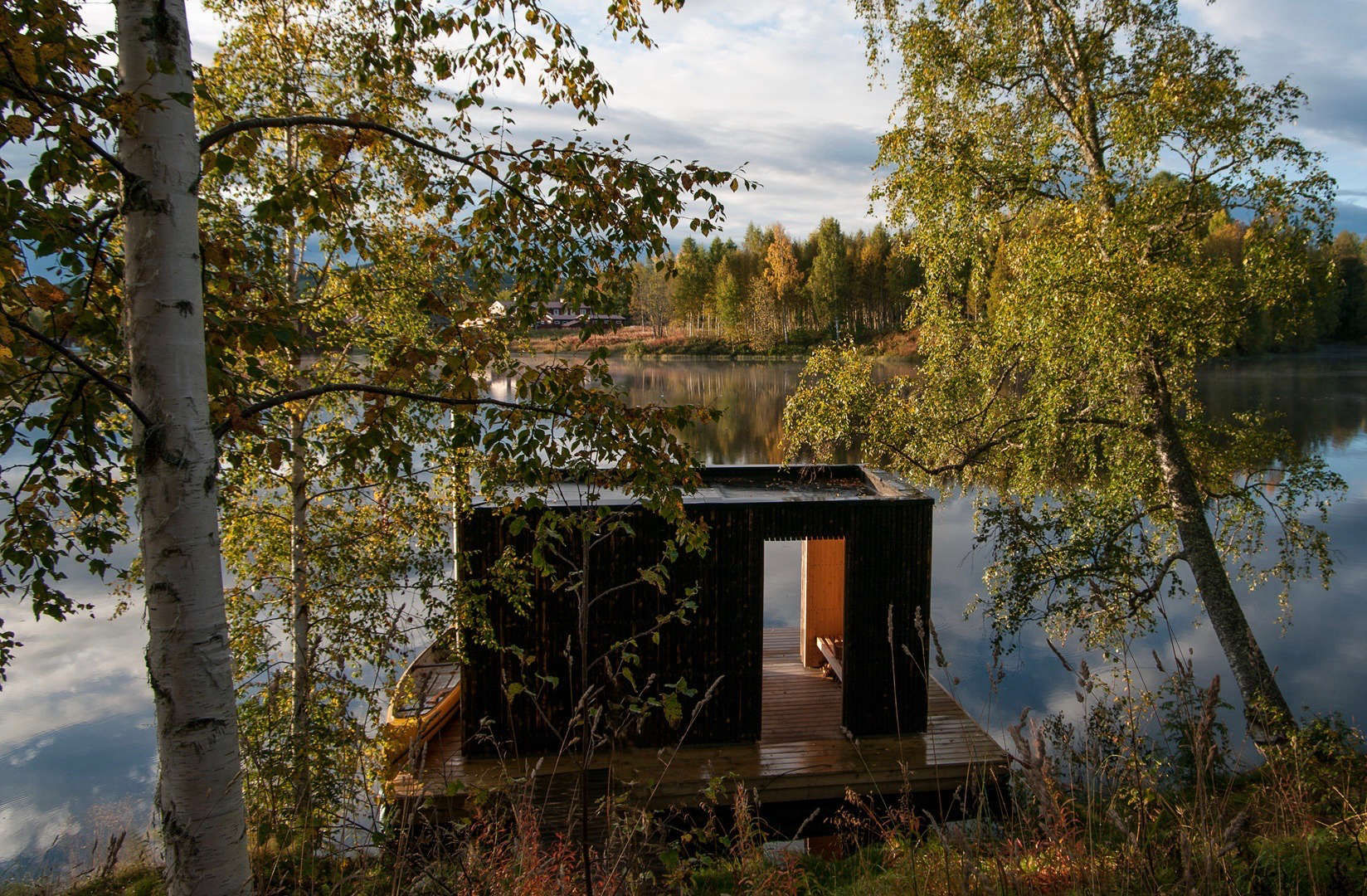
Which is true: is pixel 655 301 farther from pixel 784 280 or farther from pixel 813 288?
pixel 813 288

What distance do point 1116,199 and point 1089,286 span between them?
1892mm

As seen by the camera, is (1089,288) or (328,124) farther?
(1089,288)

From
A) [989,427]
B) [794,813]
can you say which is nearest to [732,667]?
[794,813]

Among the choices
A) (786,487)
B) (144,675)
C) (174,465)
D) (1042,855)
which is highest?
(174,465)

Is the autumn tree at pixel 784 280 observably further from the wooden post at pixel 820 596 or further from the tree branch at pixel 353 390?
the tree branch at pixel 353 390

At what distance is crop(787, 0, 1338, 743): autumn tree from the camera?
7.39 meters

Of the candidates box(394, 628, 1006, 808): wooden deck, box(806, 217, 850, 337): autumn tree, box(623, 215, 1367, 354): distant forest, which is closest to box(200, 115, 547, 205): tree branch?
box(394, 628, 1006, 808): wooden deck

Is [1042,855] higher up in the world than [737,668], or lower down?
higher up

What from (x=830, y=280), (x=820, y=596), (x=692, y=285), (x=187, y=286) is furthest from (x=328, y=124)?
(x=692, y=285)

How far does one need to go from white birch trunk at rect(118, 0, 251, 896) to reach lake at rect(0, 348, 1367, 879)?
16.8 feet

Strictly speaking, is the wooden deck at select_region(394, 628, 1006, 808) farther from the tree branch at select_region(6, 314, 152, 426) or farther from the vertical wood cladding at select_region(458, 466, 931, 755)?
the tree branch at select_region(6, 314, 152, 426)

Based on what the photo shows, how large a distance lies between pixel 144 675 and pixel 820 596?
12.6 m

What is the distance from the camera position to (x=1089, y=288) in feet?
23.7

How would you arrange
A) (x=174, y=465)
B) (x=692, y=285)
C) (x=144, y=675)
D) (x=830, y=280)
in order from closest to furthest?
(x=174, y=465)
(x=144, y=675)
(x=830, y=280)
(x=692, y=285)
